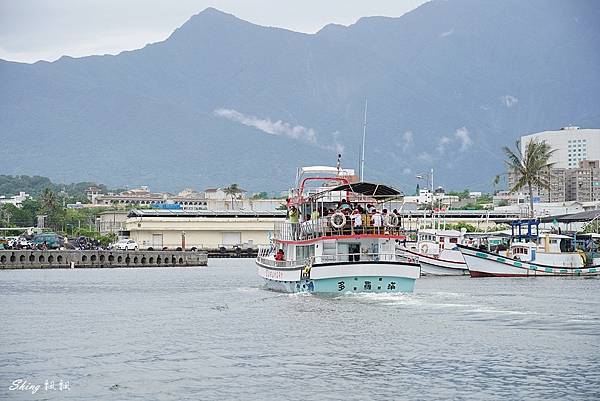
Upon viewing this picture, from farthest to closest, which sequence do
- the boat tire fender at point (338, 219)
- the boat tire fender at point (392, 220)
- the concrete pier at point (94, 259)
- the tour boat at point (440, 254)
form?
the concrete pier at point (94, 259) → the tour boat at point (440, 254) → the boat tire fender at point (392, 220) → the boat tire fender at point (338, 219)

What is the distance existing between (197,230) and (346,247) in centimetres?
10694

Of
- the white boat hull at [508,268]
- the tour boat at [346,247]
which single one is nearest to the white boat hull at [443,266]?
the white boat hull at [508,268]

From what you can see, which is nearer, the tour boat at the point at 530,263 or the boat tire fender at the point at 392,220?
the boat tire fender at the point at 392,220

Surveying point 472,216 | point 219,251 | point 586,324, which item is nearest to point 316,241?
point 586,324

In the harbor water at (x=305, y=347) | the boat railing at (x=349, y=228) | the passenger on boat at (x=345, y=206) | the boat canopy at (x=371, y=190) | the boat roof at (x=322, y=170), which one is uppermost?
the boat roof at (x=322, y=170)

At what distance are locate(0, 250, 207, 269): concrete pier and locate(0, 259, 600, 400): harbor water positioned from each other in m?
50.7

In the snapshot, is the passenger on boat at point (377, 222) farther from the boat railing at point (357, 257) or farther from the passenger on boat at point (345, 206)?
the passenger on boat at point (345, 206)

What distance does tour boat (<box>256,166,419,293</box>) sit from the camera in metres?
47.6

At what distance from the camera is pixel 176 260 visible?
113 meters

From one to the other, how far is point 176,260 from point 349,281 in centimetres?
6764

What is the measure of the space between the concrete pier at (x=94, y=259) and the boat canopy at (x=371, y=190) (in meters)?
58.3

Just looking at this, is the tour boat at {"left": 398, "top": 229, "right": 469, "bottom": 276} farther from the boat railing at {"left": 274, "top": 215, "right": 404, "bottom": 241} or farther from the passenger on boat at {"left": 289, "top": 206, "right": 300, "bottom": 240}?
the boat railing at {"left": 274, "top": 215, "right": 404, "bottom": 241}

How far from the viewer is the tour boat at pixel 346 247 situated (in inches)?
1873

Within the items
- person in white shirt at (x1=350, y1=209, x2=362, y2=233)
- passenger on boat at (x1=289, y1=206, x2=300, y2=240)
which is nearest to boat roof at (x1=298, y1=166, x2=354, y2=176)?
passenger on boat at (x1=289, y1=206, x2=300, y2=240)
